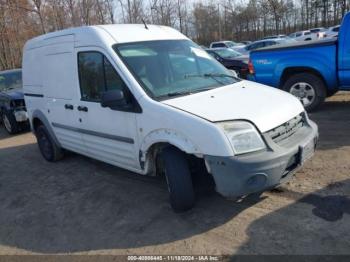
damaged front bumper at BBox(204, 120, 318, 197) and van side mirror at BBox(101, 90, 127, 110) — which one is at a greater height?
van side mirror at BBox(101, 90, 127, 110)

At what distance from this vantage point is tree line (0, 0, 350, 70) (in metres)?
29.1

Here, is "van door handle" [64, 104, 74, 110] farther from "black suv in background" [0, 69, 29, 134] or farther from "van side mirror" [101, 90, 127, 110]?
"black suv in background" [0, 69, 29, 134]

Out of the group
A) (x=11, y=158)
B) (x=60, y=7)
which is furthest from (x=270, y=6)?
(x=11, y=158)

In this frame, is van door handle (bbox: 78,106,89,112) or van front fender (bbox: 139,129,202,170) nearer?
van front fender (bbox: 139,129,202,170)

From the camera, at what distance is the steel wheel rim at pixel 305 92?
7741 millimetres

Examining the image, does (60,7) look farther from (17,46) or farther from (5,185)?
(5,185)

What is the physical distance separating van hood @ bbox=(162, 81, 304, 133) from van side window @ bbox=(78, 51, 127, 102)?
873 mm

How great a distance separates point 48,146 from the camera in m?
6.66

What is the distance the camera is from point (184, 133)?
3.67 m

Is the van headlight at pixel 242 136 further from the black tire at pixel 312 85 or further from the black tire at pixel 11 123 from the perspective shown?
the black tire at pixel 11 123

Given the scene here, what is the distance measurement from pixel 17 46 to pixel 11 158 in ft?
88.4

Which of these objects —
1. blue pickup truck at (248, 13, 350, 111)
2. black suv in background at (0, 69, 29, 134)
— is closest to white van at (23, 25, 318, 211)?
blue pickup truck at (248, 13, 350, 111)

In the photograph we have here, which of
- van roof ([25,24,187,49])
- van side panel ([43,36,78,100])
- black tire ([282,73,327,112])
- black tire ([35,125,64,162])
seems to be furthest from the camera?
black tire ([282,73,327,112])

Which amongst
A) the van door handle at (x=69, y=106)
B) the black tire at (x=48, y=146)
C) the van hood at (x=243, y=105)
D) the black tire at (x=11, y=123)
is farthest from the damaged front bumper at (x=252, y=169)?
the black tire at (x=11, y=123)
